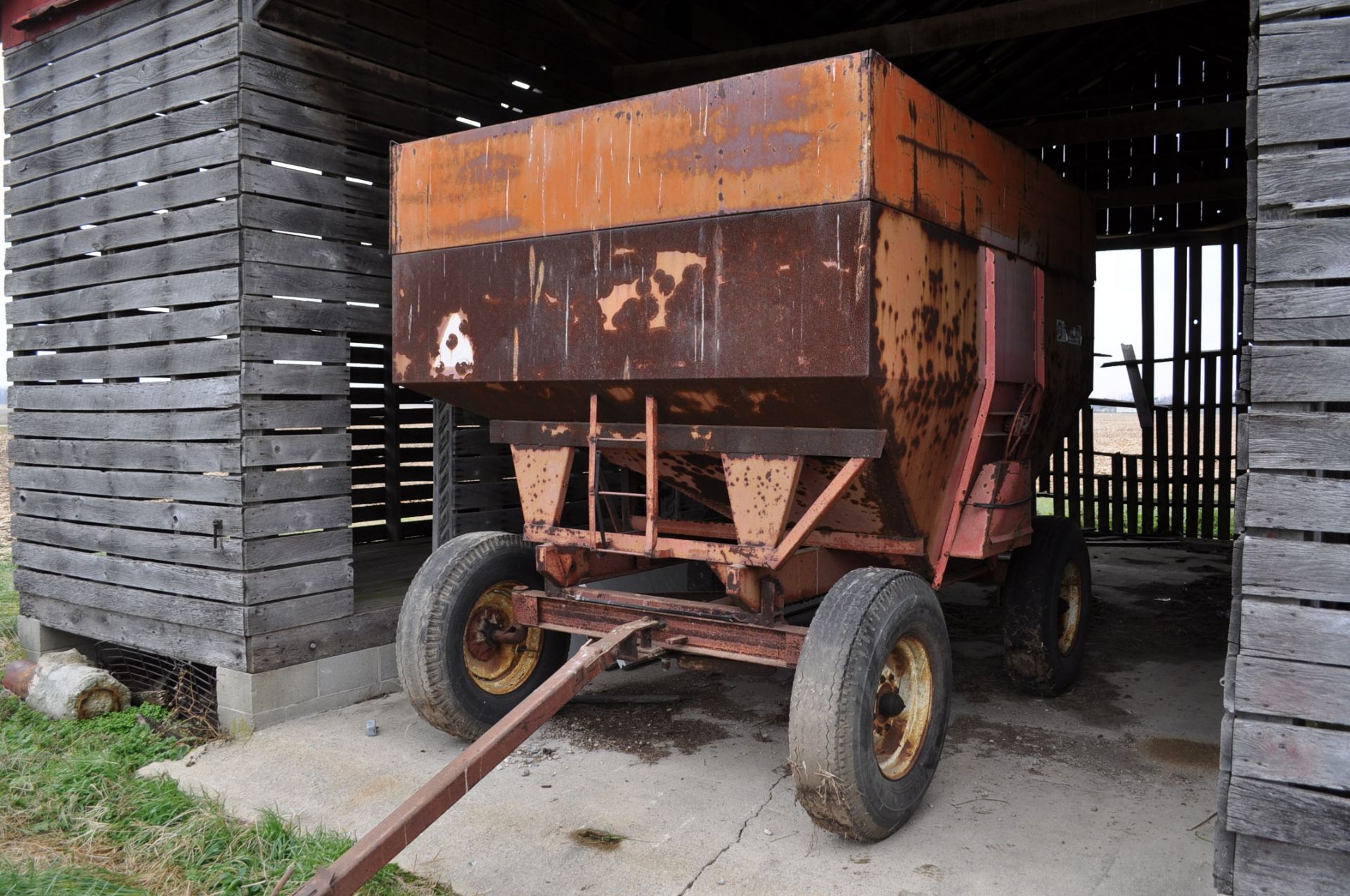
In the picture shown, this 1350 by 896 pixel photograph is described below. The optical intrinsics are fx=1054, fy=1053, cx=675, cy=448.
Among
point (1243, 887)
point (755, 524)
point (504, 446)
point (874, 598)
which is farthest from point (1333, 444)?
point (504, 446)

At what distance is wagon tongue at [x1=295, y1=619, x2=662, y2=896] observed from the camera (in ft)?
9.43

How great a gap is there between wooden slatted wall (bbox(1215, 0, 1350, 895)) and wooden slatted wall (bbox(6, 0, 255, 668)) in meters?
4.56

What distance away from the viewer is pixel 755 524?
169 inches

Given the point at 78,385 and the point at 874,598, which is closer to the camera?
the point at 874,598

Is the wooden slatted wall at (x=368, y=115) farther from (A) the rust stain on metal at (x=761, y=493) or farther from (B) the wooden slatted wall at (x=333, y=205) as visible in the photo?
Result: (A) the rust stain on metal at (x=761, y=493)

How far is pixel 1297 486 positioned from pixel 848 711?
1596mm

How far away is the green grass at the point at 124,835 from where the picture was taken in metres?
3.73

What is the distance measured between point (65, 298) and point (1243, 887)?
6.74 m

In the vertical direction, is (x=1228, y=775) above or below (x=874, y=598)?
below

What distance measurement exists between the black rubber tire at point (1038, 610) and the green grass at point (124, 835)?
3.36 meters

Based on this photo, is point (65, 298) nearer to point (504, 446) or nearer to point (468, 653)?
point (504, 446)

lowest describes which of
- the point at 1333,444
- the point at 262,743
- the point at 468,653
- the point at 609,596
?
the point at 262,743

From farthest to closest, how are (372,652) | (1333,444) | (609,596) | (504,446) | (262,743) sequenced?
(504,446) < (372,652) < (262,743) < (609,596) < (1333,444)

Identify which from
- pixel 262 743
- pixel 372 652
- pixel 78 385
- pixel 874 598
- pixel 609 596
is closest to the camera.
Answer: pixel 874 598
